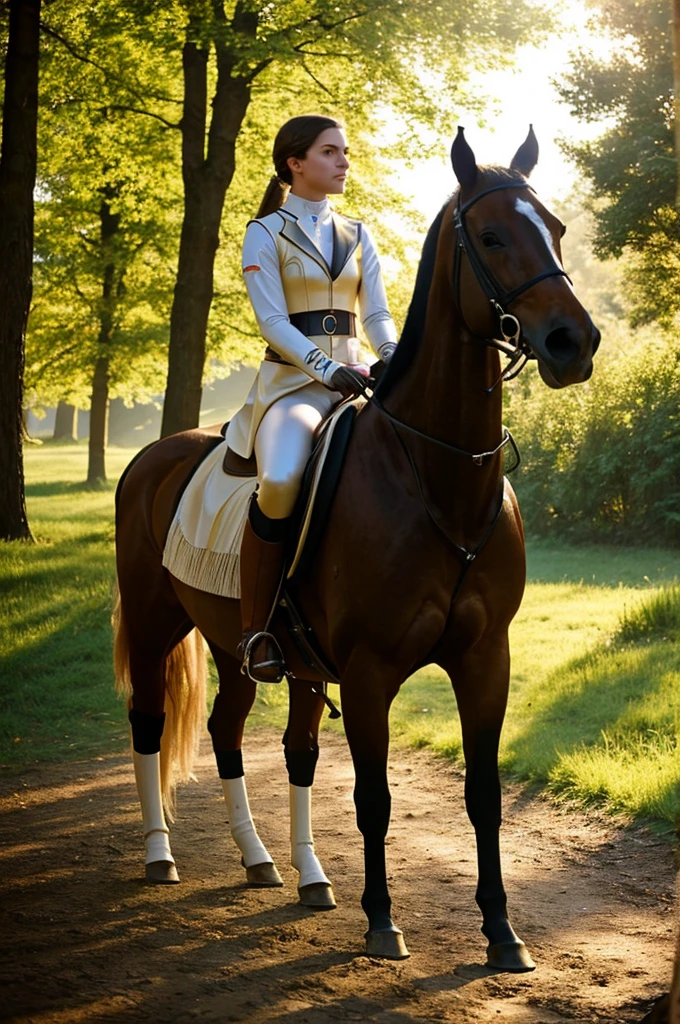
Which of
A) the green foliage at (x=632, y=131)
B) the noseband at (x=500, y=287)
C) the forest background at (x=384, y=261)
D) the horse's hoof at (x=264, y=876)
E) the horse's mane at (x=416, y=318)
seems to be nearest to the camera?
the noseband at (x=500, y=287)

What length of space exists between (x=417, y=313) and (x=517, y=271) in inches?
24.1

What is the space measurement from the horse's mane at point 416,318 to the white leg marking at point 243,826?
2.38 m

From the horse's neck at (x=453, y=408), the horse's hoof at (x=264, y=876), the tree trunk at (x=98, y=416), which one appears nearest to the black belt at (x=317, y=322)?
the horse's neck at (x=453, y=408)

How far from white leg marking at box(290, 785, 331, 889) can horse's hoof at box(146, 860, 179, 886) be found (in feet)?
1.93

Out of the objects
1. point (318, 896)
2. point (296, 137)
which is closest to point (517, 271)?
point (296, 137)

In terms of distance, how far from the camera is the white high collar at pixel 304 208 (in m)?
5.04

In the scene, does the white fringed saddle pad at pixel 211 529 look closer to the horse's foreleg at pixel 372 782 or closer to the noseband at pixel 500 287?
the horse's foreleg at pixel 372 782

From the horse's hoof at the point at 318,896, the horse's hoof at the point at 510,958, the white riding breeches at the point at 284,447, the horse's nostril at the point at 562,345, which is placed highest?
the horse's nostril at the point at 562,345

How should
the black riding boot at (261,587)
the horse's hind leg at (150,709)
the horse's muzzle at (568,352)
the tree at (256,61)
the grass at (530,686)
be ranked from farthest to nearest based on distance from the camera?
the tree at (256,61), the grass at (530,686), the horse's hind leg at (150,709), the black riding boot at (261,587), the horse's muzzle at (568,352)

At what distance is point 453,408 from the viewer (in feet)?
14.0

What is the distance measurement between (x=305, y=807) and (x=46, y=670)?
545cm

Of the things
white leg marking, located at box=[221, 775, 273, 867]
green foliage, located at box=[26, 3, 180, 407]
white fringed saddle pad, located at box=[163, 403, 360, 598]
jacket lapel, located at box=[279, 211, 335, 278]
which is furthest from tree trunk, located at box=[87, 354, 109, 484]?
jacket lapel, located at box=[279, 211, 335, 278]

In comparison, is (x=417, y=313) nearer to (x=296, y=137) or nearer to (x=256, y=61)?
(x=296, y=137)

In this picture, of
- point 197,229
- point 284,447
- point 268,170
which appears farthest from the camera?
point 268,170
